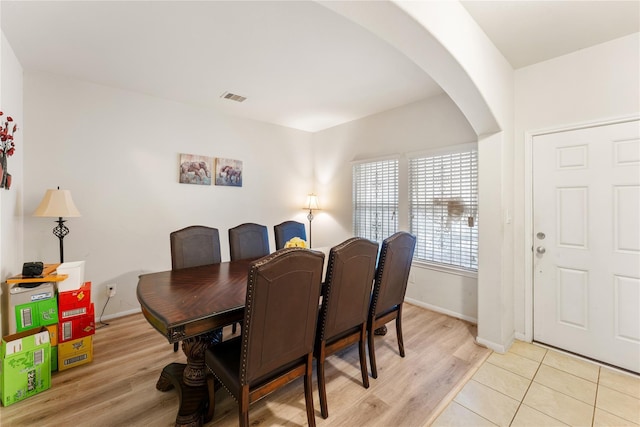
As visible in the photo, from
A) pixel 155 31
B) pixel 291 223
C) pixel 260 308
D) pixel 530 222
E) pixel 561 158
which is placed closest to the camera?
pixel 260 308

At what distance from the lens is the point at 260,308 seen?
49.0 inches

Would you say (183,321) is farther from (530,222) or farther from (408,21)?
(530,222)

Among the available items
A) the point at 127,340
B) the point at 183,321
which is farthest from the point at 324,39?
the point at 127,340

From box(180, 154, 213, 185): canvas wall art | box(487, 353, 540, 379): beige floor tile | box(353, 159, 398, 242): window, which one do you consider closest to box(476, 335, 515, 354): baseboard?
box(487, 353, 540, 379): beige floor tile

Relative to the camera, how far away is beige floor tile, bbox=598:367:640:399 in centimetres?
189

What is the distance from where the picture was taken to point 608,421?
64.2 inches

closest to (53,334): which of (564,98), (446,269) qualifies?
(446,269)

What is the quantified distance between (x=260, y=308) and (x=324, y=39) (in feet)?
6.88

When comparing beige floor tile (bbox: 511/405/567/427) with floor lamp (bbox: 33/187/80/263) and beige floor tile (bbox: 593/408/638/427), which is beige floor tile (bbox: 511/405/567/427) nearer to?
beige floor tile (bbox: 593/408/638/427)

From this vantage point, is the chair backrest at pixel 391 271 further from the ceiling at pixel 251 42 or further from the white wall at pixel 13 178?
the white wall at pixel 13 178

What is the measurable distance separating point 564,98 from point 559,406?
2416mm

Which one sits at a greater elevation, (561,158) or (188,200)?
(561,158)

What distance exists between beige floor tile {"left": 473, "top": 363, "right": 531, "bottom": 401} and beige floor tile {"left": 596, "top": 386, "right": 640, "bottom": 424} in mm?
399

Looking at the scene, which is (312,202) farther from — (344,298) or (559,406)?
(559,406)
